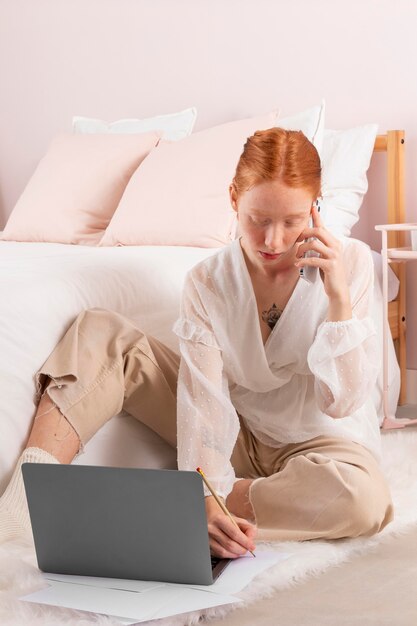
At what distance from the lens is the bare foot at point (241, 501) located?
1.72m

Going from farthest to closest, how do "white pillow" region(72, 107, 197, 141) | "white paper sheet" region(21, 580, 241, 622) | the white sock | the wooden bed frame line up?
"white pillow" region(72, 107, 197, 141) → the wooden bed frame → the white sock → "white paper sheet" region(21, 580, 241, 622)

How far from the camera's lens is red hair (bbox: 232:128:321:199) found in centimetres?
165

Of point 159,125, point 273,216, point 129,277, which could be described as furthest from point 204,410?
point 159,125

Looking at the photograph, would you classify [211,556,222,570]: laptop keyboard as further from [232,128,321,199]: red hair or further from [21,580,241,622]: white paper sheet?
[232,128,321,199]: red hair

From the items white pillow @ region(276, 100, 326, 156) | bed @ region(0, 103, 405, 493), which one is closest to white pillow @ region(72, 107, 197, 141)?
bed @ region(0, 103, 405, 493)

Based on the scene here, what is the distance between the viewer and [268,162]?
166 centimetres

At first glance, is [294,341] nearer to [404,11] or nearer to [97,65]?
[404,11]

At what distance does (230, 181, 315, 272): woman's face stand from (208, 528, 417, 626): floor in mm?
556

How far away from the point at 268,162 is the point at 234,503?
626 millimetres

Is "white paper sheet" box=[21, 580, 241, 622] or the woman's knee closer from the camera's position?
"white paper sheet" box=[21, 580, 241, 622]

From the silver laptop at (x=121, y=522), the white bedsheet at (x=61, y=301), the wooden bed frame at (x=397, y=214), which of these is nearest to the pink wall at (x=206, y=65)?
the wooden bed frame at (x=397, y=214)

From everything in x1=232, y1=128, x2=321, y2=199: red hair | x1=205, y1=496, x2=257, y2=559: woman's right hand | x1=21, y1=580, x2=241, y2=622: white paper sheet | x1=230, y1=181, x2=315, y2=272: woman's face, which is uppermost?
x1=232, y1=128, x2=321, y2=199: red hair

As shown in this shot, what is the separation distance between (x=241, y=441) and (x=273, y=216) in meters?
0.50

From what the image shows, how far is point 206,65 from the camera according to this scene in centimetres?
330
